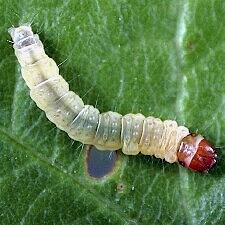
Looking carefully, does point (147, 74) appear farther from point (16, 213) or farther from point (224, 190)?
point (16, 213)

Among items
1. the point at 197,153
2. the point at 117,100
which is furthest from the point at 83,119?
the point at 197,153

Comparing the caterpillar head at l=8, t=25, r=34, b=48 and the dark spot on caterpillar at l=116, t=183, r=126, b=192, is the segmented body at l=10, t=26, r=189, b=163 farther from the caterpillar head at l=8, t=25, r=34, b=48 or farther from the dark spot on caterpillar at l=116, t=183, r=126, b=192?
the dark spot on caterpillar at l=116, t=183, r=126, b=192

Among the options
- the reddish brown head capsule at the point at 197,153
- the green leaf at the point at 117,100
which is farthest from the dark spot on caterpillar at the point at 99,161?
the reddish brown head capsule at the point at 197,153

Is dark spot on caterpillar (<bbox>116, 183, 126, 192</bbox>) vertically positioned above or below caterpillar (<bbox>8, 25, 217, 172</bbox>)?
below

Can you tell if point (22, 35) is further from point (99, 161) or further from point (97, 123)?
point (99, 161)

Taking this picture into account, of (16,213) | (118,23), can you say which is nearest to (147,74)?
(118,23)

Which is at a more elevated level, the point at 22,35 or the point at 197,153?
the point at 22,35

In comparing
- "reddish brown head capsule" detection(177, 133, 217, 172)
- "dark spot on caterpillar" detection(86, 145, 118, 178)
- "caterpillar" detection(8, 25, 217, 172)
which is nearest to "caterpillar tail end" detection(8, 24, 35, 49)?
"caterpillar" detection(8, 25, 217, 172)
